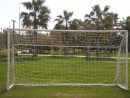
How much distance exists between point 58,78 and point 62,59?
19.7 ft

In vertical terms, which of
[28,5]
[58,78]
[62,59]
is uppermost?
[28,5]

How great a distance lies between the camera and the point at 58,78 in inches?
652

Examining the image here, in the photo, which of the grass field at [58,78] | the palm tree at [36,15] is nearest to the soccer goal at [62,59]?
the grass field at [58,78]

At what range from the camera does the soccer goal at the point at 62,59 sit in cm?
1404

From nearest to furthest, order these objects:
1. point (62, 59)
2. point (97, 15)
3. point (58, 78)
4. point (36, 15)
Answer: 1. point (58, 78)
2. point (62, 59)
3. point (36, 15)
4. point (97, 15)

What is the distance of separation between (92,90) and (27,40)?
5.24m

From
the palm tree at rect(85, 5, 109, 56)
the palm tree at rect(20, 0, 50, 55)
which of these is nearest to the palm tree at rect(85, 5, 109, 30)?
the palm tree at rect(85, 5, 109, 56)

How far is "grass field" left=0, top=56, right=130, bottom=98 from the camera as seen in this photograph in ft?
38.6

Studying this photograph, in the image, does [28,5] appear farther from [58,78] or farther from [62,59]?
[58,78]

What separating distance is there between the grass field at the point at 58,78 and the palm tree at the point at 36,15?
14887mm

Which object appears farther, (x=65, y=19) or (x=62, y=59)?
(x=65, y=19)

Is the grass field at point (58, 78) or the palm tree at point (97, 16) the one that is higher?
the palm tree at point (97, 16)

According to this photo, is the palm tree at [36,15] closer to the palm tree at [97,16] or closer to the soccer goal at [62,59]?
the palm tree at [97,16]

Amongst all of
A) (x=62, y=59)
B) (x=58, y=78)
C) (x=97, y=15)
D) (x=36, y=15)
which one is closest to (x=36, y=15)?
(x=36, y=15)
